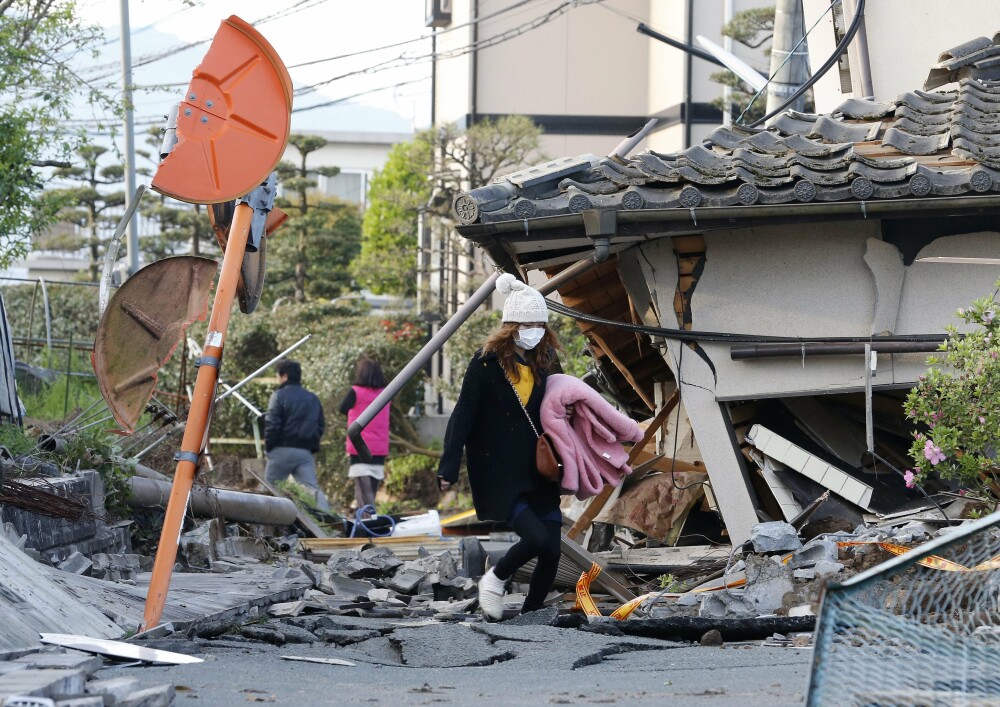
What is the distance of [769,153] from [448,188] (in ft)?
51.4

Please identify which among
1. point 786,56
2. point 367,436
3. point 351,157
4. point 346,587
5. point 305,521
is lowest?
point 305,521

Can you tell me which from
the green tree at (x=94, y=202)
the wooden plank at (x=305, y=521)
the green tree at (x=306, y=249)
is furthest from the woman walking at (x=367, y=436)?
the green tree at (x=94, y=202)

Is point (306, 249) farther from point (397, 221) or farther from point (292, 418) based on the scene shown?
point (292, 418)

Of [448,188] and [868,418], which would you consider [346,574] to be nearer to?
[868,418]

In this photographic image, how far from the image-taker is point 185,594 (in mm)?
6754

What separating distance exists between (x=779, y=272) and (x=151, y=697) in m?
5.29

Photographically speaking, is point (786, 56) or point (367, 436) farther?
point (367, 436)

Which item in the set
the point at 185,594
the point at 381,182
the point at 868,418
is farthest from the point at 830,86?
the point at 381,182

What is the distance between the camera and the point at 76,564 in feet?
23.2

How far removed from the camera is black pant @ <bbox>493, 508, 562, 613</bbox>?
6.92 metres

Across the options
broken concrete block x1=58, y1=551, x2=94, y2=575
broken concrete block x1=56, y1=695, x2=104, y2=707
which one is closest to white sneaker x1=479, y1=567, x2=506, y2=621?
broken concrete block x1=58, y1=551, x2=94, y2=575

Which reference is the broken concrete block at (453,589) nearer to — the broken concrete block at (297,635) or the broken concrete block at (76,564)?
the broken concrete block at (76,564)

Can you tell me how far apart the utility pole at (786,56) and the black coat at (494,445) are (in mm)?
6628

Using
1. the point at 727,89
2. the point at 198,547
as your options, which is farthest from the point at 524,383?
the point at 727,89
